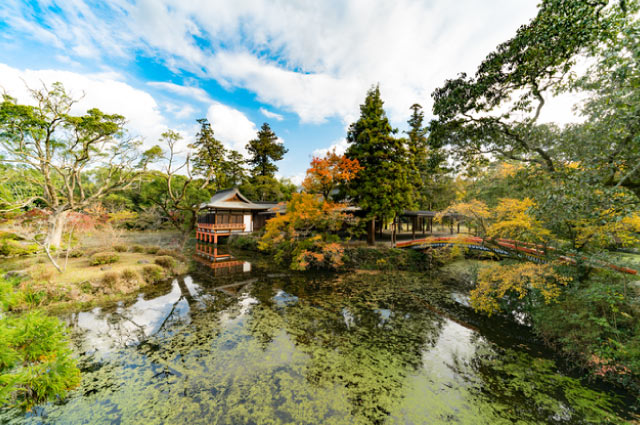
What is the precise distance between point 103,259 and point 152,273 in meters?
2.54

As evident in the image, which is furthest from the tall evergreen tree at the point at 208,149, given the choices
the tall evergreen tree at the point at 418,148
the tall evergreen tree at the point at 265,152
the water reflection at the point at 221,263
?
the tall evergreen tree at the point at 418,148

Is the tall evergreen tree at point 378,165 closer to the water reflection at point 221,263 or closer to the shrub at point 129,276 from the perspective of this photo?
the water reflection at point 221,263

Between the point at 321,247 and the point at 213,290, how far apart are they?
6.51 meters

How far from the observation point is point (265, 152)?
97.8 feet

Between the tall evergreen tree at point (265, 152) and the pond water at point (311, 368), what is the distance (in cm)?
2311

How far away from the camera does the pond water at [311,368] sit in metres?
4.03

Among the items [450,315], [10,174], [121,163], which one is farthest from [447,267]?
[10,174]

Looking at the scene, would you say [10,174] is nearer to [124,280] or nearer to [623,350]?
[124,280]

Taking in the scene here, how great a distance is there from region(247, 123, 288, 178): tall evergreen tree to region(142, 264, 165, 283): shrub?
19481 mm

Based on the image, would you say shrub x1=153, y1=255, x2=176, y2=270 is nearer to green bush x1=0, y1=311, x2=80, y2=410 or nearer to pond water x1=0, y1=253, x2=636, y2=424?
pond water x1=0, y1=253, x2=636, y2=424

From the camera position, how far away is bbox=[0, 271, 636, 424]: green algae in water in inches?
158

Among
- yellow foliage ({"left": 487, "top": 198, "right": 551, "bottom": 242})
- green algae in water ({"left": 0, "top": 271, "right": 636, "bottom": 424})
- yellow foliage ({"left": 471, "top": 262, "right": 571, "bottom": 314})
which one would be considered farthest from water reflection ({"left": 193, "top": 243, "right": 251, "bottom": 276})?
yellow foliage ({"left": 487, "top": 198, "right": 551, "bottom": 242})

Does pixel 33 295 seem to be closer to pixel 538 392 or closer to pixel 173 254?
pixel 173 254

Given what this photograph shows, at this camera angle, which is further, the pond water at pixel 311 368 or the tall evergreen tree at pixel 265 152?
the tall evergreen tree at pixel 265 152
